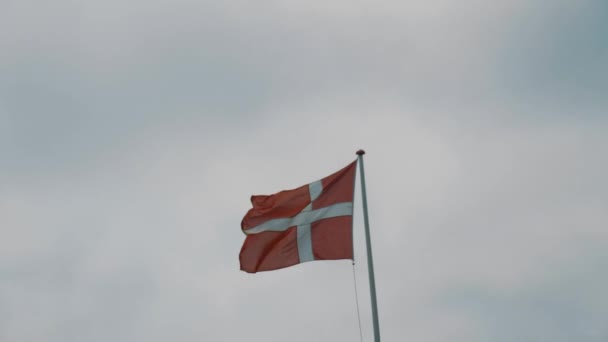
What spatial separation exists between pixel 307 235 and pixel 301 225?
38 centimetres

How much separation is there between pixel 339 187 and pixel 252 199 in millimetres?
2893

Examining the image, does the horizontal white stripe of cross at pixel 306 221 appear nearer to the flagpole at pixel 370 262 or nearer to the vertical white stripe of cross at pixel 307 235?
the vertical white stripe of cross at pixel 307 235

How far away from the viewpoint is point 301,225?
853 inches

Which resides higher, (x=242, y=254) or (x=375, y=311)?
(x=242, y=254)

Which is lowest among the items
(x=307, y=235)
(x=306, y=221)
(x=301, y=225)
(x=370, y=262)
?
(x=370, y=262)

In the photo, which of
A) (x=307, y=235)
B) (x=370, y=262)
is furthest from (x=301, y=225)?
(x=370, y=262)

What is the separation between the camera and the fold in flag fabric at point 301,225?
69.4 ft

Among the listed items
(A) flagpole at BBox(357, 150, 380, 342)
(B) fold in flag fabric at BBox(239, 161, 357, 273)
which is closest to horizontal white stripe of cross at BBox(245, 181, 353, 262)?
(B) fold in flag fabric at BBox(239, 161, 357, 273)

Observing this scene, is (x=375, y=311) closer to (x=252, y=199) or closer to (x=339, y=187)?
(x=339, y=187)

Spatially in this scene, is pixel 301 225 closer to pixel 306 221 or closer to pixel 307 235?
pixel 306 221

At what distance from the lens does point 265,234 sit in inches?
860

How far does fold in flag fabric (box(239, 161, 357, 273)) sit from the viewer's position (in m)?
21.2

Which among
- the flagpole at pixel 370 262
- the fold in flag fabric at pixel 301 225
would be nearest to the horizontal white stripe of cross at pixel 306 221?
the fold in flag fabric at pixel 301 225

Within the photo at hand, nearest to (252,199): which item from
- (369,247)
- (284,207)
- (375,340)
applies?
(284,207)
